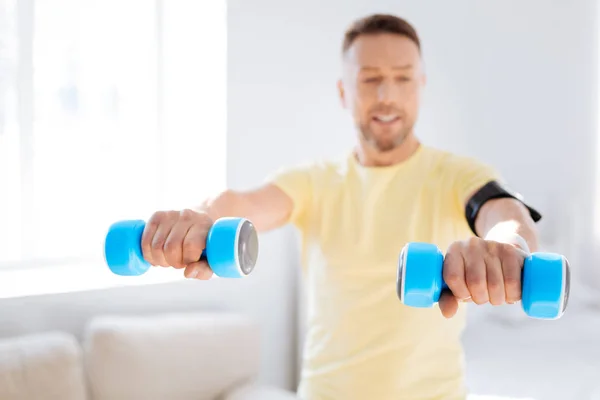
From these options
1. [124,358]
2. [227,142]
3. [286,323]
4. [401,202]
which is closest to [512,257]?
[401,202]

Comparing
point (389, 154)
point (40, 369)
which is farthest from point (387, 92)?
point (40, 369)

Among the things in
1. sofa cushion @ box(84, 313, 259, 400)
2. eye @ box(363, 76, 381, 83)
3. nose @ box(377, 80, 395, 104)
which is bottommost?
sofa cushion @ box(84, 313, 259, 400)

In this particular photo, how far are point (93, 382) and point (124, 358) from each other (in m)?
0.12

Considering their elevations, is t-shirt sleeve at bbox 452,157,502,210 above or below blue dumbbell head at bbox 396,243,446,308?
above

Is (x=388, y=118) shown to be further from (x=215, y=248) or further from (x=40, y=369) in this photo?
(x=40, y=369)

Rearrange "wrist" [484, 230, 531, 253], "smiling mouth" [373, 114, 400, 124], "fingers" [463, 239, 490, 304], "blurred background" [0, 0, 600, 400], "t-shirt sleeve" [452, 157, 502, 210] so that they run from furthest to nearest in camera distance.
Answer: "blurred background" [0, 0, 600, 400], "smiling mouth" [373, 114, 400, 124], "t-shirt sleeve" [452, 157, 502, 210], "wrist" [484, 230, 531, 253], "fingers" [463, 239, 490, 304]

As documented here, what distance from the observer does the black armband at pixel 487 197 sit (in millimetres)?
1180

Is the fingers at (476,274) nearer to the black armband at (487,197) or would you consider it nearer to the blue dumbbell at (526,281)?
the blue dumbbell at (526,281)

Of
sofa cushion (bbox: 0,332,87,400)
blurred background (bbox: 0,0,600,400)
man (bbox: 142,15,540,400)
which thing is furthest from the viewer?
blurred background (bbox: 0,0,600,400)

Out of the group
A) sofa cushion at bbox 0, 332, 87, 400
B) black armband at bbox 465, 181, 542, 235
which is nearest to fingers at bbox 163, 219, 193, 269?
black armband at bbox 465, 181, 542, 235

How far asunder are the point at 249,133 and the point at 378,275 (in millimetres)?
1278

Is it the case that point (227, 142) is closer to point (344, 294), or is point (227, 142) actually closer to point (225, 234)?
point (344, 294)

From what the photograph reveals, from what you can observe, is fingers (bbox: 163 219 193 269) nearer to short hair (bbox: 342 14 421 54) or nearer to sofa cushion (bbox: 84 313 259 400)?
short hair (bbox: 342 14 421 54)

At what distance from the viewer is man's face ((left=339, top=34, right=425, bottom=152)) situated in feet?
5.04
